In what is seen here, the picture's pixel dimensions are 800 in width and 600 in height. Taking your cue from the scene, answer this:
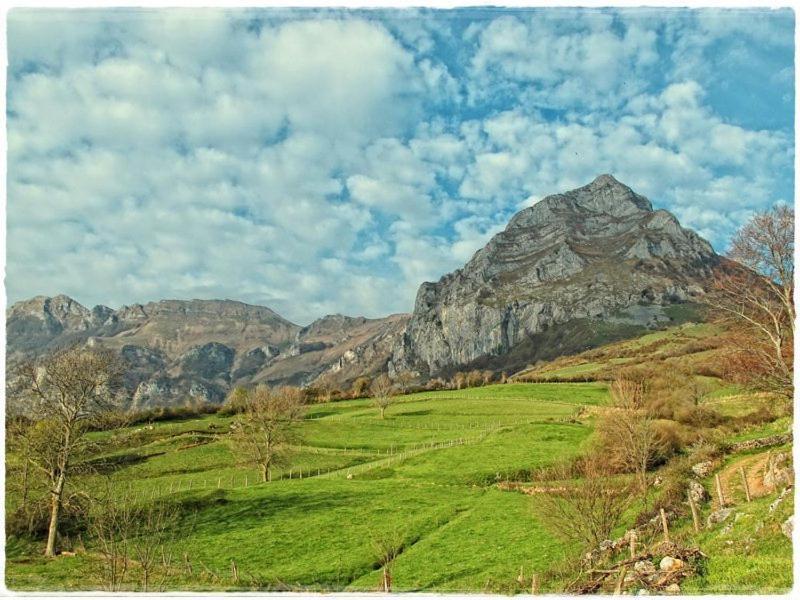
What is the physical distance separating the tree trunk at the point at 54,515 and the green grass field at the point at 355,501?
684 millimetres

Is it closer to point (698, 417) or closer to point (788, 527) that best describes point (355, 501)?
point (788, 527)

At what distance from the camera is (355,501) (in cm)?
3522

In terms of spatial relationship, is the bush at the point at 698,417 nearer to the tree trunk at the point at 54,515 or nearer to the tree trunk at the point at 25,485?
the tree trunk at the point at 54,515

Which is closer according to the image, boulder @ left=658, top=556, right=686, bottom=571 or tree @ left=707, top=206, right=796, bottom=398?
boulder @ left=658, top=556, right=686, bottom=571

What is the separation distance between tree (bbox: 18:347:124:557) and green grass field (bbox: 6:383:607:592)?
132 centimetres

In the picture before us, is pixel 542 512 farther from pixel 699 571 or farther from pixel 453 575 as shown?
pixel 699 571

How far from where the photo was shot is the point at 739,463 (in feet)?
96.8

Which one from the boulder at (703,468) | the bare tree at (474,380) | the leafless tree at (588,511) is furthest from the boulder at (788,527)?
the bare tree at (474,380)

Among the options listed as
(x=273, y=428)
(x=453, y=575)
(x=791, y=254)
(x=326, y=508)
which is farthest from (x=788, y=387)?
(x=273, y=428)

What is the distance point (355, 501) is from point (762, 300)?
27.1m

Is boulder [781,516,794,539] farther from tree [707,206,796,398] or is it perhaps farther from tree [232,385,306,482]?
tree [232,385,306,482]

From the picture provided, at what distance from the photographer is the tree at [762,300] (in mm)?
16469

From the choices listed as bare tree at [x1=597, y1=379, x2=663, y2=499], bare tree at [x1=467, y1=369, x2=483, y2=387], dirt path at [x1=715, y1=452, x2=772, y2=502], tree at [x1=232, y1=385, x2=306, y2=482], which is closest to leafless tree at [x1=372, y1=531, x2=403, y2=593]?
bare tree at [x1=597, y1=379, x2=663, y2=499]

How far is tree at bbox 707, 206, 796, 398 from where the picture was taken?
16469 millimetres
